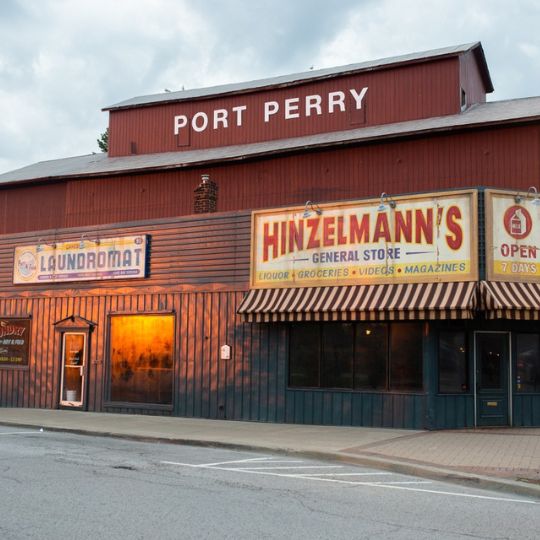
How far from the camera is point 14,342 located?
22.8m

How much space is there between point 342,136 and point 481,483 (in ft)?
48.0

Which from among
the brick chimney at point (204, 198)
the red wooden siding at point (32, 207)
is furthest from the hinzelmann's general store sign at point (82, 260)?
the red wooden siding at point (32, 207)

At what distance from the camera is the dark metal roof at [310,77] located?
23656 mm

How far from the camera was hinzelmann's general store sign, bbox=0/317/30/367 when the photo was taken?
73.8ft

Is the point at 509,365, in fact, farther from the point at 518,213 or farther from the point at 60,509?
the point at 60,509

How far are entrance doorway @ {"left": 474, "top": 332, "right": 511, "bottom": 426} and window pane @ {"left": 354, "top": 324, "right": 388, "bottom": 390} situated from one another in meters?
2.07

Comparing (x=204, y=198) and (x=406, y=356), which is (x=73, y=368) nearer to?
(x=204, y=198)

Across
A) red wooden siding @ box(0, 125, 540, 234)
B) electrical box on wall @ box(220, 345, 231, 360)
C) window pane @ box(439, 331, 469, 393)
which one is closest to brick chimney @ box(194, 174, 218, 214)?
red wooden siding @ box(0, 125, 540, 234)

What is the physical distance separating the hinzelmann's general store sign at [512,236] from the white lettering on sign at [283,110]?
30.1 ft

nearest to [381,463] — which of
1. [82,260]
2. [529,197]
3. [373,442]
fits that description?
[373,442]

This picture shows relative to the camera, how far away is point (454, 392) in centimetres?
1630

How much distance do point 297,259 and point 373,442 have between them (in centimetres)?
548

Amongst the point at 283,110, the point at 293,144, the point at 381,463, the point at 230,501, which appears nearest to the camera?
the point at 230,501

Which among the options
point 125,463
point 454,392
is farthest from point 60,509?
point 454,392
